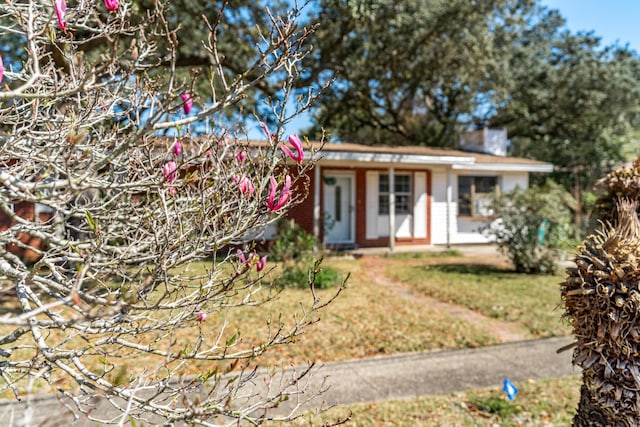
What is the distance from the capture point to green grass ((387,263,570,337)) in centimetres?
754

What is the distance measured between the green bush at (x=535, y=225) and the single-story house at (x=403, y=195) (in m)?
3.42

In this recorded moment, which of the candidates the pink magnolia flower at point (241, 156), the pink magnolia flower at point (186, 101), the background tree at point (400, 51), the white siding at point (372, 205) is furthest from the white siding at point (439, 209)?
the pink magnolia flower at point (186, 101)

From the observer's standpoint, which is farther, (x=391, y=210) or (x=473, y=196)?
(x=473, y=196)

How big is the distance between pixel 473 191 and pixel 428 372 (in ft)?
46.4

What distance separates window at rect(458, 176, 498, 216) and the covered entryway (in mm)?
4809

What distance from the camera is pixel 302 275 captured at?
988 cm

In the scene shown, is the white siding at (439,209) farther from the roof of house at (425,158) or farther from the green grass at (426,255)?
the green grass at (426,255)

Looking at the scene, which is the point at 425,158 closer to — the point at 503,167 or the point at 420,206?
the point at 420,206

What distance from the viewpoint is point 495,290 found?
31.7 feet

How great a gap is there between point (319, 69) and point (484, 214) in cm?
868

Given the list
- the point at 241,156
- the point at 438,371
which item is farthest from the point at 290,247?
the point at 241,156

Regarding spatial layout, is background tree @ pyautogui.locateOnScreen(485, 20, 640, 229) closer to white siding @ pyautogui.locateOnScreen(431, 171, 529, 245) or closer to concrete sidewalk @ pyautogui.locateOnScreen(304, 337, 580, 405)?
white siding @ pyautogui.locateOnScreen(431, 171, 529, 245)

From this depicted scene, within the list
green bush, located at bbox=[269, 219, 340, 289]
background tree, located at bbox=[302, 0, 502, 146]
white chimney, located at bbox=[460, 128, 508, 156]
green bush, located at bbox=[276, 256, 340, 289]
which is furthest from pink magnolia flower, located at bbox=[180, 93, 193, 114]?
white chimney, located at bbox=[460, 128, 508, 156]

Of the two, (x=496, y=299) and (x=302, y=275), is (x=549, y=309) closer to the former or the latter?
(x=496, y=299)
